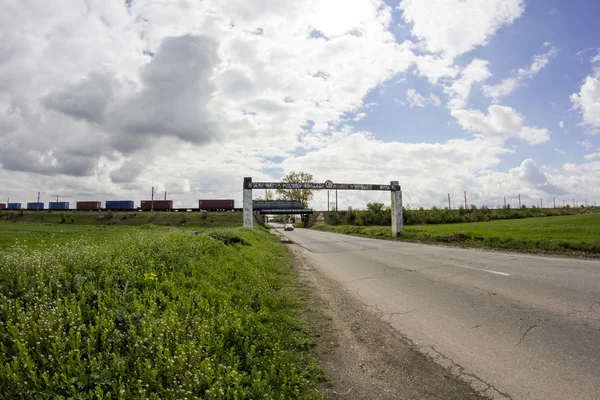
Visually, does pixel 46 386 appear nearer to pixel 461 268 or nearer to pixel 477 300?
pixel 477 300

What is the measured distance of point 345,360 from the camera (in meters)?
4.36

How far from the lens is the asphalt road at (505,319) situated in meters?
3.63

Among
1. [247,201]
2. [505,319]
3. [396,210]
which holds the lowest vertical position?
[505,319]

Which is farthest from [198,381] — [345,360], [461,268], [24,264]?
[461,268]

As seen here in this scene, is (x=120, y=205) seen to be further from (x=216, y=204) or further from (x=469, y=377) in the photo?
(x=469, y=377)

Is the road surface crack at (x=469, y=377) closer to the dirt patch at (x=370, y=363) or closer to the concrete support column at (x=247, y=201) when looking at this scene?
the dirt patch at (x=370, y=363)

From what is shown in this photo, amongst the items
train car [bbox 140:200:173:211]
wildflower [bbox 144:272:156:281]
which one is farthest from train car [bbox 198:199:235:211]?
wildflower [bbox 144:272:156:281]

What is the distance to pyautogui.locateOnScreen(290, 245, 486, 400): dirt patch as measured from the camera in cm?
353

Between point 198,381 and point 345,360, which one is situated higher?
point 198,381

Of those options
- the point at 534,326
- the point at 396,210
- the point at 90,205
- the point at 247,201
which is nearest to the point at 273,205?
the point at 247,201

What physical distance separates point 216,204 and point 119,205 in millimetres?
Answer: 27047

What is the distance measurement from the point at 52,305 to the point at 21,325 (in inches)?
28.6

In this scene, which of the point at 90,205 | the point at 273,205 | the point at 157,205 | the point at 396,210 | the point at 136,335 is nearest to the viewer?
the point at 136,335

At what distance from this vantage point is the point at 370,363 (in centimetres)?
424
